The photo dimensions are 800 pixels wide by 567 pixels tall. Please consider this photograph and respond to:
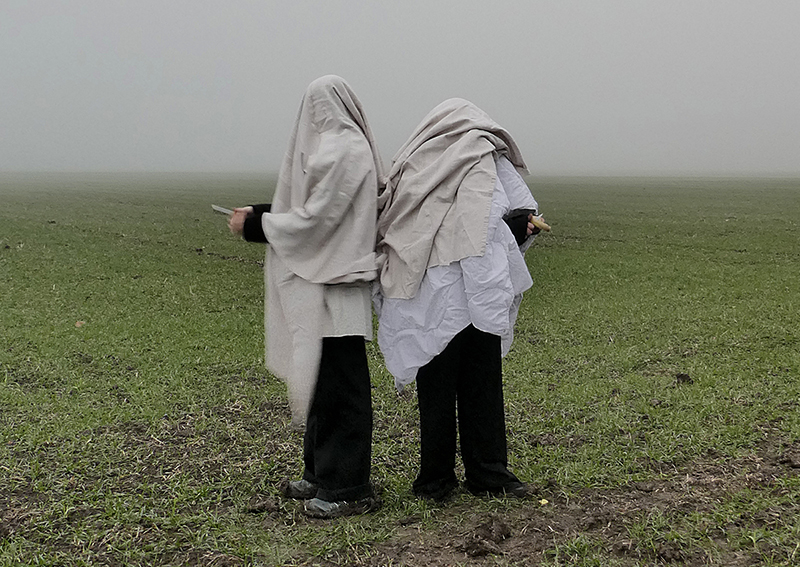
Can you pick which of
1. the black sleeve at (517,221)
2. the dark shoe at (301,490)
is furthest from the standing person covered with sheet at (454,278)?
the dark shoe at (301,490)

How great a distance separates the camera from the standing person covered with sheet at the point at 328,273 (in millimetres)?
3163

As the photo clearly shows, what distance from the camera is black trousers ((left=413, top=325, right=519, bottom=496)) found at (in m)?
3.25

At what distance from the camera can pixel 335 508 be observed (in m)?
3.31

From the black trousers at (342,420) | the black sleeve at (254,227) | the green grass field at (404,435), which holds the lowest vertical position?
the green grass field at (404,435)

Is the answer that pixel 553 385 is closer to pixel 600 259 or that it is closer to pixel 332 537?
pixel 332 537

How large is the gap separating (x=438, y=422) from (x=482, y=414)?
20cm

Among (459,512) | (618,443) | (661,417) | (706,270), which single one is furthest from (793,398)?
(706,270)

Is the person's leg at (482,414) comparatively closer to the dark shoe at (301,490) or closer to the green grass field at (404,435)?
the green grass field at (404,435)

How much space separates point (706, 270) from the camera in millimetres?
10781

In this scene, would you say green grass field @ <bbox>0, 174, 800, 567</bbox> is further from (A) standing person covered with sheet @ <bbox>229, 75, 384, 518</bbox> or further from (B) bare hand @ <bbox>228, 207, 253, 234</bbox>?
(B) bare hand @ <bbox>228, 207, 253, 234</bbox>

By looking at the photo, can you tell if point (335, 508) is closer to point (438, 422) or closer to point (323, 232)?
point (438, 422)

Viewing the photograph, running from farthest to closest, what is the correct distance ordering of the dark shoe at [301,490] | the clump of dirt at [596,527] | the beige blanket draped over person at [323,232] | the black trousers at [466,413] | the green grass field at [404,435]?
1. the dark shoe at [301,490]
2. the black trousers at [466,413]
3. the beige blanket draped over person at [323,232]
4. the green grass field at [404,435]
5. the clump of dirt at [596,527]

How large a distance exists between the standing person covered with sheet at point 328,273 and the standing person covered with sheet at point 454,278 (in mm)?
144

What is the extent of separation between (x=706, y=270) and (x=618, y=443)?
7.36m
